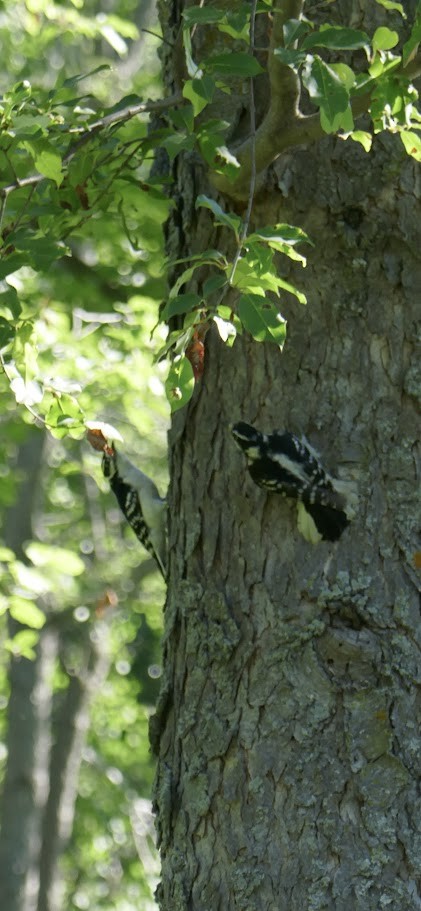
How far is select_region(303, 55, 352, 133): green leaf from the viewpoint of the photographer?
1853mm

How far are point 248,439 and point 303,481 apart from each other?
0.50 ft

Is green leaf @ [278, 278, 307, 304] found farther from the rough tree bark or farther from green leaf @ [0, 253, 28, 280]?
green leaf @ [0, 253, 28, 280]

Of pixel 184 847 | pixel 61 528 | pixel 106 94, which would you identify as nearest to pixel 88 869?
pixel 61 528

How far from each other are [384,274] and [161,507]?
1.33m

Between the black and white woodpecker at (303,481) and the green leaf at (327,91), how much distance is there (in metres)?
0.69

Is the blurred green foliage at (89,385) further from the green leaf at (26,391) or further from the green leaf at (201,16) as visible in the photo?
the green leaf at (201,16)

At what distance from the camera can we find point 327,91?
73.1 inches

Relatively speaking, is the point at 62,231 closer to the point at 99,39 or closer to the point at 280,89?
the point at 280,89

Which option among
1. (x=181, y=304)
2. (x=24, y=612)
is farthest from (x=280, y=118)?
(x=24, y=612)

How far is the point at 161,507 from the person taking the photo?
3.53m

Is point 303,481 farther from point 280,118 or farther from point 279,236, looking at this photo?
point 280,118

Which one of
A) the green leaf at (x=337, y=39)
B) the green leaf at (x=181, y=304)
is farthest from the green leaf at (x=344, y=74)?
the green leaf at (x=181, y=304)

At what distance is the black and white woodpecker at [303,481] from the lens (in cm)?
225

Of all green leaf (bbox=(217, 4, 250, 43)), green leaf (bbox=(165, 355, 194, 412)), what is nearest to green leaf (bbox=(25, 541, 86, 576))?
green leaf (bbox=(165, 355, 194, 412))
